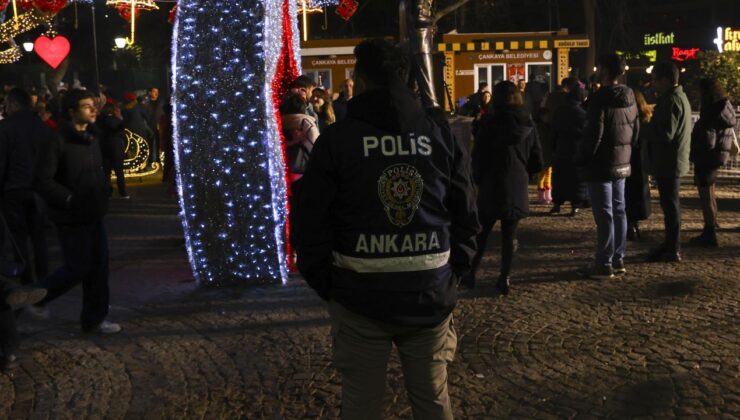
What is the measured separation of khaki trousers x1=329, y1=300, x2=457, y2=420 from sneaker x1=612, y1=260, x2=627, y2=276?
5.03 metres

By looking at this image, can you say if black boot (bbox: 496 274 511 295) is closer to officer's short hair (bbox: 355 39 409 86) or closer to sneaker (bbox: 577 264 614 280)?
sneaker (bbox: 577 264 614 280)

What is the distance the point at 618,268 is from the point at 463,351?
2842 millimetres

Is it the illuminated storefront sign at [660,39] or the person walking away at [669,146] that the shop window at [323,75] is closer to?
the person walking away at [669,146]

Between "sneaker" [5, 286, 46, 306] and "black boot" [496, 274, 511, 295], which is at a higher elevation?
"sneaker" [5, 286, 46, 306]

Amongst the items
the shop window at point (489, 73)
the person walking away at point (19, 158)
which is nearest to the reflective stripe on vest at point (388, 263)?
the person walking away at point (19, 158)

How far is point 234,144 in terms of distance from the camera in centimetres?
772

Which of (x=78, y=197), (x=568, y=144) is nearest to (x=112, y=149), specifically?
(x=568, y=144)

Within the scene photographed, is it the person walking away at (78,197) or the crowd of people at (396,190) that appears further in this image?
the person walking away at (78,197)

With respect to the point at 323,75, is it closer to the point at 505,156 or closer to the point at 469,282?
the point at 469,282

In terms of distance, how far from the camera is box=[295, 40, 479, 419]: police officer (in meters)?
3.28

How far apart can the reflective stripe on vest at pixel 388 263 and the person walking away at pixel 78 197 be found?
335cm

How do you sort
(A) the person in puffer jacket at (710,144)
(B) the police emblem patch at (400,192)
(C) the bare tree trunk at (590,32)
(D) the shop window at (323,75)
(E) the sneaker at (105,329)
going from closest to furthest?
1. (B) the police emblem patch at (400,192)
2. (E) the sneaker at (105,329)
3. (A) the person in puffer jacket at (710,144)
4. (D) the shop window at (323,75)
5. (C) the bare tree trunk at (590,32)

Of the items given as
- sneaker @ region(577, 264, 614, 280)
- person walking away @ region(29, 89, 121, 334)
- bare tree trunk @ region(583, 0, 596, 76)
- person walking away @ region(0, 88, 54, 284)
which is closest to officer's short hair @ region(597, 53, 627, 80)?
sneaker @ region(577, 264, 614, 280)

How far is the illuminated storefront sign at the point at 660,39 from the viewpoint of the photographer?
5569 cm
